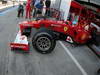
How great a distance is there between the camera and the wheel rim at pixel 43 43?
6738 millimetres

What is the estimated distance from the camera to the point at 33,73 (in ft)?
16.7

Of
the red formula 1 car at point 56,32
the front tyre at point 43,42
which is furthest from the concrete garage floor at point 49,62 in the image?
the red formula 1 car at point 56,32

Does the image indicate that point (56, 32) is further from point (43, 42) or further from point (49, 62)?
point (49, 62)

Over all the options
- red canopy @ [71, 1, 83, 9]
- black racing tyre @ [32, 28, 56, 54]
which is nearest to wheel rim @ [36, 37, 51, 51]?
black racing tyre @ [32, 28, 56, 54]

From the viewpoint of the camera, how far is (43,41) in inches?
267

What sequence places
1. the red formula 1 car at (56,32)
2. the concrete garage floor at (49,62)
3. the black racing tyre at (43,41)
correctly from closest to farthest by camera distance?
the concrete garage floor at (49,62) → the black racing tyre at (43,41) → the red formula 1 car at (56,32)

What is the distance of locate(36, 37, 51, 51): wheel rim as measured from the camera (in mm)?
Result: 6738

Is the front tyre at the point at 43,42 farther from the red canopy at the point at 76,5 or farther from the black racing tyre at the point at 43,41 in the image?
the red canopy at the point at 76,5

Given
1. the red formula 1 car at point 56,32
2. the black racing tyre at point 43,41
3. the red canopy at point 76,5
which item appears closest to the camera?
the black racing tyre at point 43,41

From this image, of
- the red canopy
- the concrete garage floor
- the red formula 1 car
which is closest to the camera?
the concrete garage floor

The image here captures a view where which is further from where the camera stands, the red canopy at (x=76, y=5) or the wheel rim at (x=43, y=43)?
the red canopy at (x=76, y=5)

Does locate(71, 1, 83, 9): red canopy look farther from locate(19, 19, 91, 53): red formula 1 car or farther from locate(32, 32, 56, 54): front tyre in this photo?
locate(32, 32, 56, 54): front tyre

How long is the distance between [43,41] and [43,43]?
8cm

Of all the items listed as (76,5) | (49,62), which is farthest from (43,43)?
(76,5)
